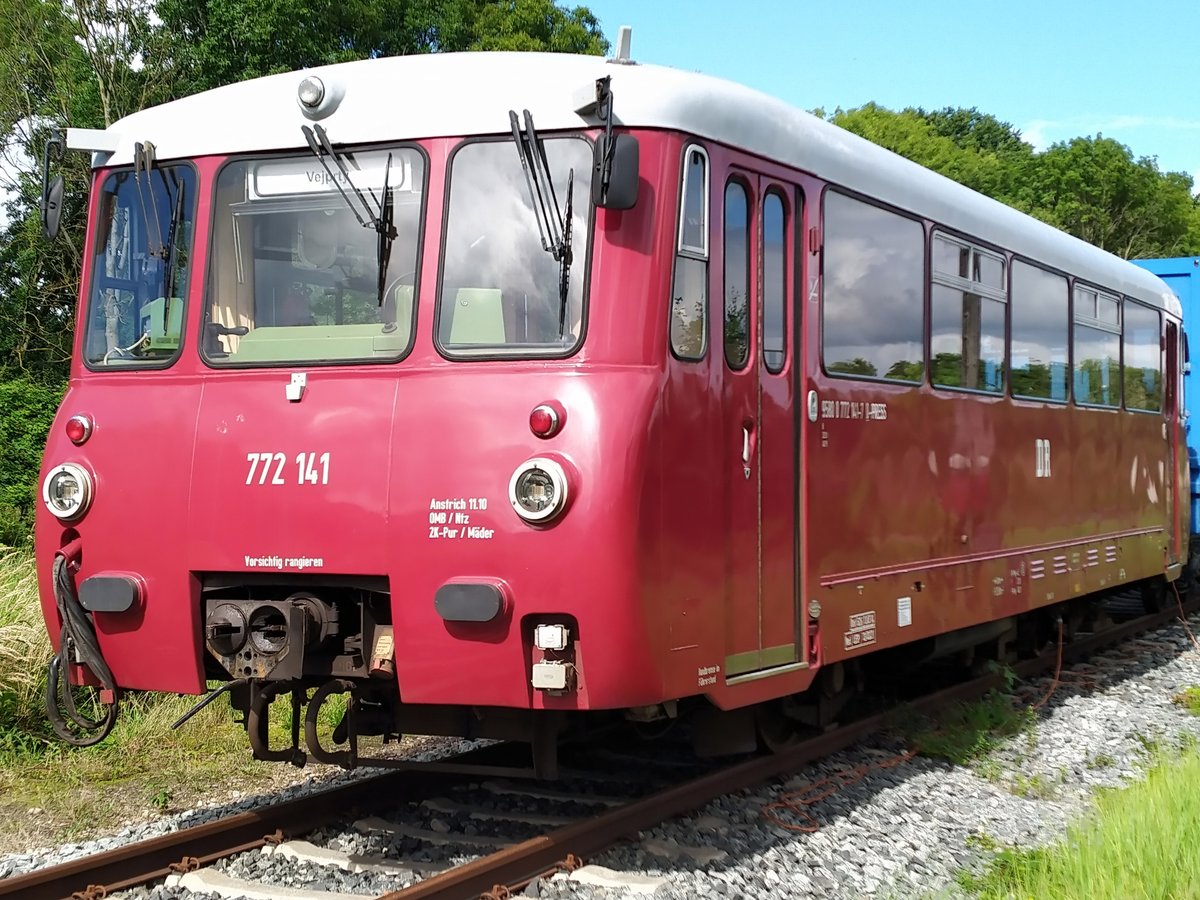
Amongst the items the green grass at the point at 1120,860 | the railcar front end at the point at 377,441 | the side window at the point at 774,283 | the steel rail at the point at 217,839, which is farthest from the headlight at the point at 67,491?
the green grass at the point at 1120,860

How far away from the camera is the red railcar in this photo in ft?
17.0

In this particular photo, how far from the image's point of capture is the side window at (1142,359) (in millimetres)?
11664

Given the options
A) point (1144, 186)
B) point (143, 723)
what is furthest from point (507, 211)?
point (1144, 186)

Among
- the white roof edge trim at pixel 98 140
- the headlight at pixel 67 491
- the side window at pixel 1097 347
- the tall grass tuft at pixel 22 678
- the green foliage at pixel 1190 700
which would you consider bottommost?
the green foliage at pixel 1190 700

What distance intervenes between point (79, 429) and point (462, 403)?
5.81 ft

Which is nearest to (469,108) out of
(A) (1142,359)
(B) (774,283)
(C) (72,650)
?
(B) (774,283)

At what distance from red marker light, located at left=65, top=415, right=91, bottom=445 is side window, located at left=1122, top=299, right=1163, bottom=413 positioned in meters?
8.67

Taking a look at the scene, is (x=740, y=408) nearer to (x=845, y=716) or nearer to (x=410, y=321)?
(x=410, y=321)

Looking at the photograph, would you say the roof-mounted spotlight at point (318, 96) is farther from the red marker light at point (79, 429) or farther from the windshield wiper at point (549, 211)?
the red marker light at point (79, 429)

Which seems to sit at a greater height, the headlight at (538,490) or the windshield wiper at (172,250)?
the windshield wiper at (172,250)

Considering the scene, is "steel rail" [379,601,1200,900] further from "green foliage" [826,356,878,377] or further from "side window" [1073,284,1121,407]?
"side window" [1073,284,1121,407]

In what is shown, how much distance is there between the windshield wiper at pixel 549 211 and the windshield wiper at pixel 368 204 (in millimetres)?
623

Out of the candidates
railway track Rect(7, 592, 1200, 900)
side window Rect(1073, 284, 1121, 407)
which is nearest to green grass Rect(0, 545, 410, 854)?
railway track Rect(7, 592, 1200, 900)

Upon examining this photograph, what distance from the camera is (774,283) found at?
6.27 metres
